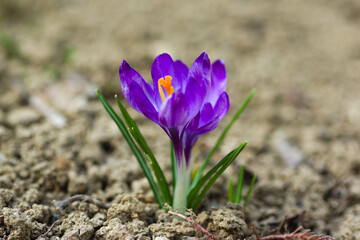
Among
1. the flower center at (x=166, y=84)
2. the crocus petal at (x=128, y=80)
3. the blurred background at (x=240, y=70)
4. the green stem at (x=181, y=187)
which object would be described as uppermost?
the blurred background at (x=240, y=70)

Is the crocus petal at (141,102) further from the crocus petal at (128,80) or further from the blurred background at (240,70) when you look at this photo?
the blurred background at (240,70)

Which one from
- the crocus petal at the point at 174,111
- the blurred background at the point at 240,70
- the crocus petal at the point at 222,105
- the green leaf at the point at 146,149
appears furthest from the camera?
the blurred background at the point at 240,70

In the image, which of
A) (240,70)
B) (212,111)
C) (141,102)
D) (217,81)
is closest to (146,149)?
(141,102)

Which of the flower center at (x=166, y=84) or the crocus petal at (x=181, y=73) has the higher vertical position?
the crocus petal at (x=181, y=73)

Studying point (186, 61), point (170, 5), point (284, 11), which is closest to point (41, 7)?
point (170, 5)

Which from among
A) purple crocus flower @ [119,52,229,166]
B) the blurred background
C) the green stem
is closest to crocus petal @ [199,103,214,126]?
purple crocus flower @ [119,52,229,166]

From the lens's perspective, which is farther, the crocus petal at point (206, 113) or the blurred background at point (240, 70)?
the blurred background at point (240, 70)

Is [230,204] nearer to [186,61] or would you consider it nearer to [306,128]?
[306,128]

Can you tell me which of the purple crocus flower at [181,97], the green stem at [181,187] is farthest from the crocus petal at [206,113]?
the green stem at [181,187]
